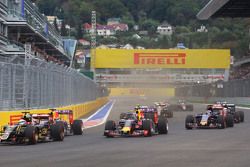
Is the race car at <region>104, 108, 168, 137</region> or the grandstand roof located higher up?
the grandstand roof

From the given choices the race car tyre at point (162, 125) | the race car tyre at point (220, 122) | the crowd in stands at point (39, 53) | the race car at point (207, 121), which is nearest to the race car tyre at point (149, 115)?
the race car tyre at point (162, 125)

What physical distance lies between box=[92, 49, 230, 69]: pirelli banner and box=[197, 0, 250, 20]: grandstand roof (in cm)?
4967

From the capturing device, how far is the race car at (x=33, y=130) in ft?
55.6

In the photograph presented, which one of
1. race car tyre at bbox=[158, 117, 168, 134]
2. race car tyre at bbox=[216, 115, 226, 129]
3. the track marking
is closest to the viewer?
race car tyre at bbox=[158, 117, 168, 134]

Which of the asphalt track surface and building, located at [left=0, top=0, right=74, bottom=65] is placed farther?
building, located at [left=0, top=0, right=74, bottom=65]

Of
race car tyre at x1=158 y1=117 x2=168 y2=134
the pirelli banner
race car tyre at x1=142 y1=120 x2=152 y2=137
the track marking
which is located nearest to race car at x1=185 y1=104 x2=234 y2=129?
race car tyre at x1=158 y1=117 x2=168 y2=134

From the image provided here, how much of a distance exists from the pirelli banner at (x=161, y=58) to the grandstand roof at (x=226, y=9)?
49668mm

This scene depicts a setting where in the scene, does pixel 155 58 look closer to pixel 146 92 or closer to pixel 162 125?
pixel 146 92

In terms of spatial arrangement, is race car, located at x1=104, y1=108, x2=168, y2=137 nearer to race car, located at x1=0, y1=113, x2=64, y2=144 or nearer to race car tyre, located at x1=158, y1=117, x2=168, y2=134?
race car tyre, located at x1=158, y1=117, x2=168, y2=134

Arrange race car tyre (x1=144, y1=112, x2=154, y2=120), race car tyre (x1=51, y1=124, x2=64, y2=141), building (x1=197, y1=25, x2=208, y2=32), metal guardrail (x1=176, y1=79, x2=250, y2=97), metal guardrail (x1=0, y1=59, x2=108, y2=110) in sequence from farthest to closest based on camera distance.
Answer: building (x1=197, y1=25, x2=208, y2=32), metal guardrail (x1=176, y1=79, x2=250, y2=97), race car tyre (x1=144, y1=112, x2=154, y2=120), metal guardrail (x1=0, y1=59, x2=108, y2=110), race car tyre (x1=51, y1=124, x2=64, y2=141)

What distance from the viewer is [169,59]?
93.9m

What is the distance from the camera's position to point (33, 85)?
23.1 metres

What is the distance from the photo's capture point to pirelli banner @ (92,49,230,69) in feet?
307

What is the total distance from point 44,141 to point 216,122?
865 cm
